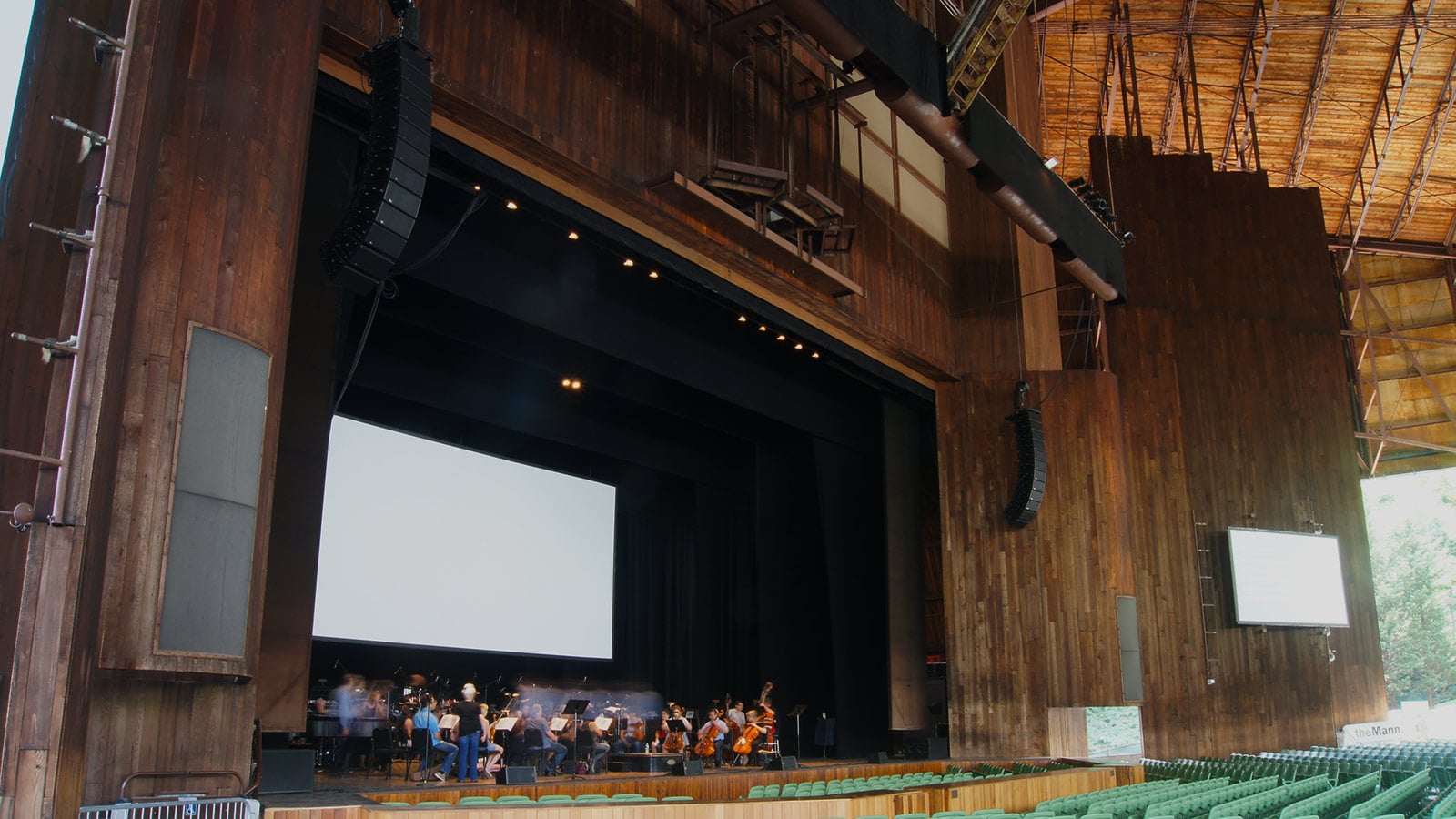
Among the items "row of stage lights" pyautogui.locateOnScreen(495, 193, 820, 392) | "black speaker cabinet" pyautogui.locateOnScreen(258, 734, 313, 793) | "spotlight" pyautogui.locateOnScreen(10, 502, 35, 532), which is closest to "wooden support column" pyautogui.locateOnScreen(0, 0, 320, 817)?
"spotlight" pyautogui.locateOnScreen(10, 502, 35, 532)

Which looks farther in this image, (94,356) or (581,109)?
(581,109)

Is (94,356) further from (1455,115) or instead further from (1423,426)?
(1423,426)

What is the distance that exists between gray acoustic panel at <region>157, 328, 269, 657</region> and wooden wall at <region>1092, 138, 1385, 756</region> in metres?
12.7

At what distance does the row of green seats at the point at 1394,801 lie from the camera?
4797 millimetres

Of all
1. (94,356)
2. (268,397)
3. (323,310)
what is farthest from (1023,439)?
(94,356)

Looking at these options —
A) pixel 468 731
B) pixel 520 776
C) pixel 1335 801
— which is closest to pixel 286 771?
pixel 520 776

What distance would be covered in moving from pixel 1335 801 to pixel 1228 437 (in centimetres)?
1098

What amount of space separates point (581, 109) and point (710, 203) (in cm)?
138

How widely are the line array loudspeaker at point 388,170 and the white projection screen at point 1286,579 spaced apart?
13559 mm

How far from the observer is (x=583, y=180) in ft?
27.6

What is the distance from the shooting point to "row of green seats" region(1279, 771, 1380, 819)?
16.0ft

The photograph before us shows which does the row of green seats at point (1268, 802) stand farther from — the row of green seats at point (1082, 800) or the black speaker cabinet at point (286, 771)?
the black speaker cabinet at point (286, 771)

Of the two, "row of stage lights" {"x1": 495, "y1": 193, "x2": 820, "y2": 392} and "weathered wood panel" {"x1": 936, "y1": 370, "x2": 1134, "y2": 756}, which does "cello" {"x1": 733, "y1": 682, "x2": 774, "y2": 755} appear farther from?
"row of stage lights" {"x1": 495, "y1": 193, "x2": 820, "y2": 392}

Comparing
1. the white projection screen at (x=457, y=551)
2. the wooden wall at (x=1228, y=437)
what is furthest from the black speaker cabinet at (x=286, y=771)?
the wooden wall at (x=1228, y=437)
